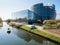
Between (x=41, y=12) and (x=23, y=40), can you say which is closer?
(x=23, y=40)

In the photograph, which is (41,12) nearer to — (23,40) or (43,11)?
(43,11)

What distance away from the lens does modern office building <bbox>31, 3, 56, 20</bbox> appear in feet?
185

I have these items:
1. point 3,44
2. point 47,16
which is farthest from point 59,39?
point 47,16

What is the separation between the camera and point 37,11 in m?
56.5

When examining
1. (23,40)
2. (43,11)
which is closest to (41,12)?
(43,11)

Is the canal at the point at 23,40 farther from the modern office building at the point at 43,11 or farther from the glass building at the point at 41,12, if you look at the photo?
the modern office building at the point at 43,11

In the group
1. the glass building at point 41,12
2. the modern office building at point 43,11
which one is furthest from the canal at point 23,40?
the modern office building at point 43,11

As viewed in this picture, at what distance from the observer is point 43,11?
5769 centimetres

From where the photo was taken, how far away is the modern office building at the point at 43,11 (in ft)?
185

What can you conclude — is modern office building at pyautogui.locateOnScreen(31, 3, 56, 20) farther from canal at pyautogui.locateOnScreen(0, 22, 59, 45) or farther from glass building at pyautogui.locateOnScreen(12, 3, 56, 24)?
canal at pyautogui.locateOnScreen(0, 22, 59, 45)

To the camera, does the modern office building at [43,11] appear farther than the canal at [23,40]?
Yes

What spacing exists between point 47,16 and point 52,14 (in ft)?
9.10

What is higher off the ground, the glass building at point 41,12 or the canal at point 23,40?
the glass building at point 41,12

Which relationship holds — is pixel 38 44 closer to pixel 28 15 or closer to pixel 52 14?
pixel 28 15
